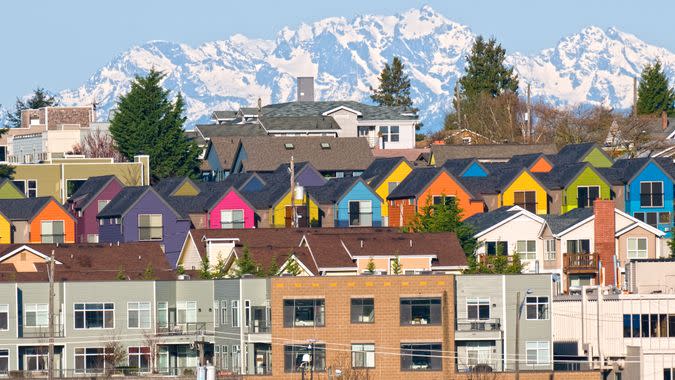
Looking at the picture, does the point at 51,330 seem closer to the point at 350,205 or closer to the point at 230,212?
the point at 230,212

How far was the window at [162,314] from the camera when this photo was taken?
281ft

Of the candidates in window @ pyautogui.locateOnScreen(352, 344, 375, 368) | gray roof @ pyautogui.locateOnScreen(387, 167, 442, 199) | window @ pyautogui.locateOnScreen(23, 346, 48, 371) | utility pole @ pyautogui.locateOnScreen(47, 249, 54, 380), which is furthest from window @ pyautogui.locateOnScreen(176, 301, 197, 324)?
gray roof @ pyautogui.locateOnScreen(387, 167, 442, 199)

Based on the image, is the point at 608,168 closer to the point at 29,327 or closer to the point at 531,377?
the point at 531,377

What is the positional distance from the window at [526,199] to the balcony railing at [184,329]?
30.9 meters

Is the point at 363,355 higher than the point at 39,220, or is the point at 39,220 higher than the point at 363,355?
the point at 39,220

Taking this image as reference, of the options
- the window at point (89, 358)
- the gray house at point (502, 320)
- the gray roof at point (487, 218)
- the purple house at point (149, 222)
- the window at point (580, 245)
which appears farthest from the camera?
the purple house at point (149, 222)

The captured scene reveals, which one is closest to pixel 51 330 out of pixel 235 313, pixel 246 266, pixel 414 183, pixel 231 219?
pixel 235 313

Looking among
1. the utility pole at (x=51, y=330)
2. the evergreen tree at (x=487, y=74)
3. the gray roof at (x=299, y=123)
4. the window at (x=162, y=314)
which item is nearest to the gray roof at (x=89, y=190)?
the gray roof at (x=299, y=123)

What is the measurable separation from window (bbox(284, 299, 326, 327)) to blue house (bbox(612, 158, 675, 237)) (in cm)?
3433

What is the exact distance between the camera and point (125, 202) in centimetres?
11019

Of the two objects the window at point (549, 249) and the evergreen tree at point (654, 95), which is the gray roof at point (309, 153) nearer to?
the window at point (549, 249)

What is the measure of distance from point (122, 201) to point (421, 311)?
3447 centimetres

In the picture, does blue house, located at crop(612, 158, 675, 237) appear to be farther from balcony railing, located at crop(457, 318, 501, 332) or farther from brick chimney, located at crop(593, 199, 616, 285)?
balcony railing, located at crop(457, 318, 501, 332)

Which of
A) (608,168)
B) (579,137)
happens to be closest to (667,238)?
(608,168)
